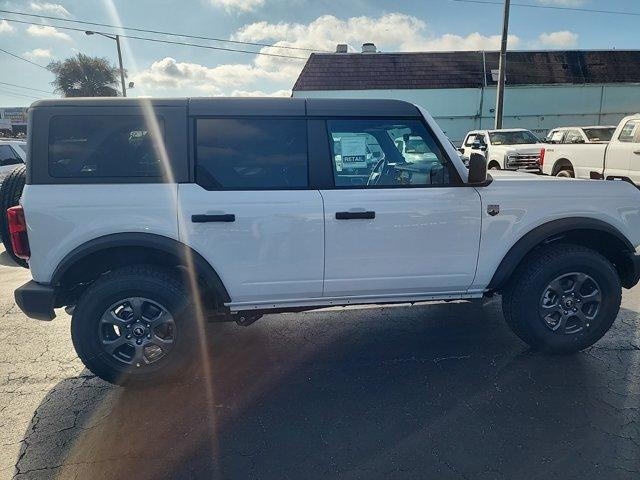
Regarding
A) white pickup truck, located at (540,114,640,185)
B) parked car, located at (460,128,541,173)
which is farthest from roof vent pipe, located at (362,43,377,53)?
→ white pickup truck, located at (540,114,640,185)

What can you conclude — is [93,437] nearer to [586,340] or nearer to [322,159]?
[322,159]

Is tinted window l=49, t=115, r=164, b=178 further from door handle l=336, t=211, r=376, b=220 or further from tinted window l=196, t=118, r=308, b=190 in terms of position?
door handle l=336, t=211, r=376, b=220

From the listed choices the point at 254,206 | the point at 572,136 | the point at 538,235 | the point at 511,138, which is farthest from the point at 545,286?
the point at 572,136

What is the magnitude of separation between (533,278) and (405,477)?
179cm

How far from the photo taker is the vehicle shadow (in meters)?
2.26

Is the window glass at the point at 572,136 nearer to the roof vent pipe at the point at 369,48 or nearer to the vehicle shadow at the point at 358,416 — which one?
the vehicle shadow at the point at 358,416

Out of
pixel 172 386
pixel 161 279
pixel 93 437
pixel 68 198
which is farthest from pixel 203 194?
pixel 93 437

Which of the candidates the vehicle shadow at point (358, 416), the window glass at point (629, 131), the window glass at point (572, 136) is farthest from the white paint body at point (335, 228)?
the window glass at point (572, 136)

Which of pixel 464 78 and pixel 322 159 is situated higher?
pixel 464 78

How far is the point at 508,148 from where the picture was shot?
1327 cm

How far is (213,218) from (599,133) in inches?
598

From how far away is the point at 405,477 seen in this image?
2170 mm

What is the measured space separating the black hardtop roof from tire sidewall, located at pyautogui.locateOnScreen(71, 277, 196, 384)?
1.18 metres

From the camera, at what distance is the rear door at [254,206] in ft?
9.25
